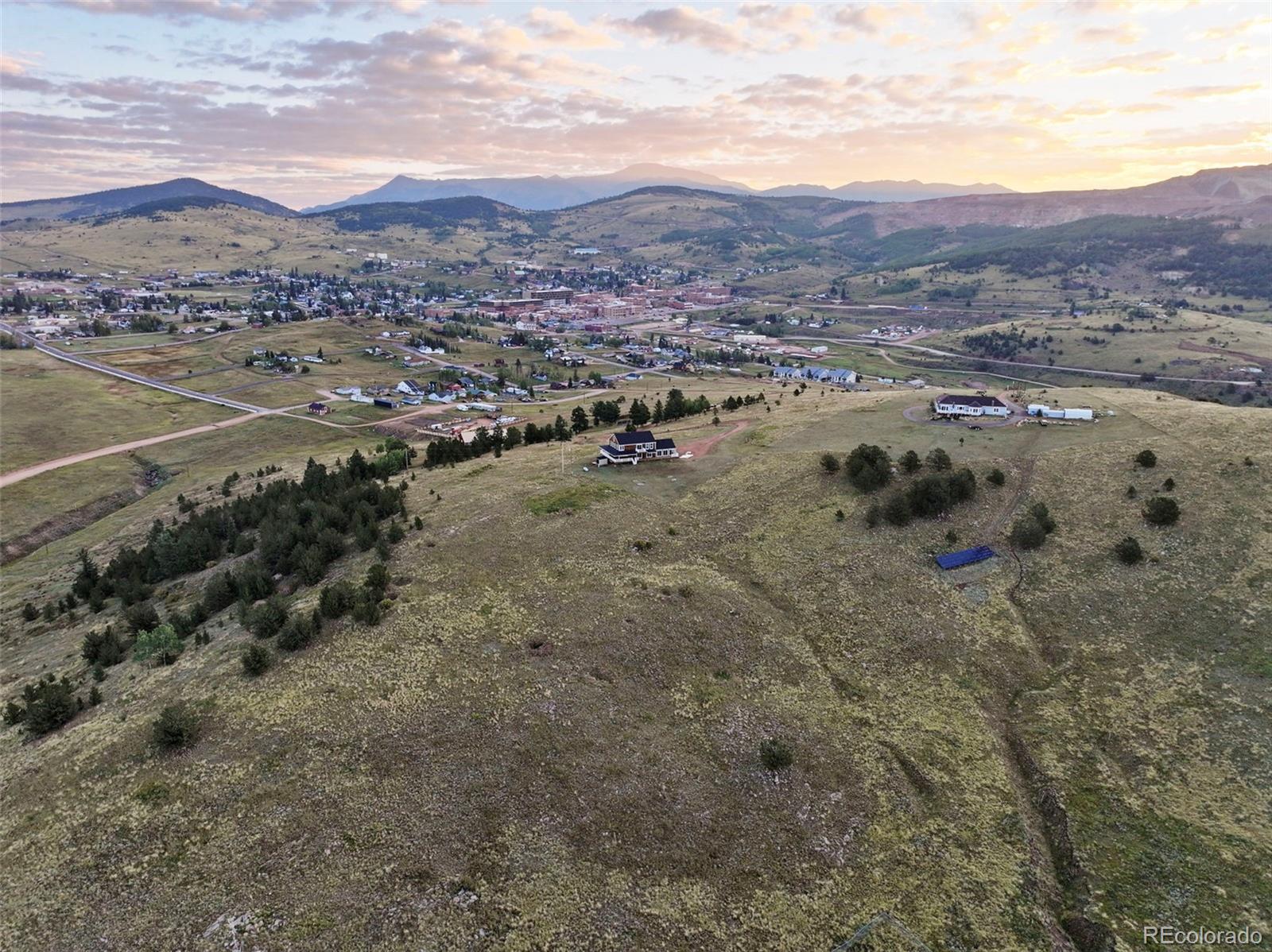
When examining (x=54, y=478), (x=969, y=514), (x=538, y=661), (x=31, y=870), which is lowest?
(x=54, y=478)

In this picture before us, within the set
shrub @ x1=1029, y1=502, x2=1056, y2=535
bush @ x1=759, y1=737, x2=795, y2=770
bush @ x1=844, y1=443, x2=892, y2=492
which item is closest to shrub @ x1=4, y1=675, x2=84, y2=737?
bush @ x1=759, y1=737, x2=795, y2=770

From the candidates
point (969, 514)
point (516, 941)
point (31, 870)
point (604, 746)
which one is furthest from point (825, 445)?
point (31, 870)

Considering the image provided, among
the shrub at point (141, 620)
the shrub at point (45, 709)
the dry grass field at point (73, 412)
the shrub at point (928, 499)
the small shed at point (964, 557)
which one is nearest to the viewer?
the shrub at point (45, 709)

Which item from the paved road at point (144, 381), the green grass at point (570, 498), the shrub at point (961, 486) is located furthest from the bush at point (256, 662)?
the paved road at point (144, 381)

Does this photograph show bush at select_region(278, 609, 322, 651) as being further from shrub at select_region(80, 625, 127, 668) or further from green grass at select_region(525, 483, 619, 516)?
green grass at select_region(525, 483, 619, 516)

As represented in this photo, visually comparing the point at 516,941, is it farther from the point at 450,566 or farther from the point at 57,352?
the point at 57,352

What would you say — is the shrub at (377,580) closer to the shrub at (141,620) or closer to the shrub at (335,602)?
the shrub at (335,602)
